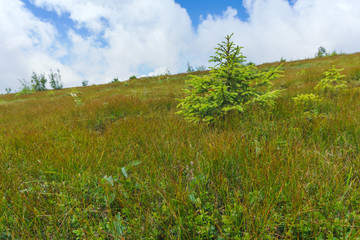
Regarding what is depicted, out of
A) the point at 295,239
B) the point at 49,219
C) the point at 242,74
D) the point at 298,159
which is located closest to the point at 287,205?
the point at 295,239

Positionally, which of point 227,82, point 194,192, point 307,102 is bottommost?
A: point 194,192

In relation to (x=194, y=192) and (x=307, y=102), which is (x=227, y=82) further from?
(x=194, y=192)

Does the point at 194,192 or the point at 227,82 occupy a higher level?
the point at 227,82

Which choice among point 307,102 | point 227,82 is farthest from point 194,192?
point 307,102

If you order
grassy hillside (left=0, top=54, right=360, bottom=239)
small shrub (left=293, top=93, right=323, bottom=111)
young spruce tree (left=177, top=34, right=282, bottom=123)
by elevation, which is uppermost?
young spruce tree (left=177, top=34, right=282, bottom=123)

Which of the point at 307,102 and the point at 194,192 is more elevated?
the point at 307,102

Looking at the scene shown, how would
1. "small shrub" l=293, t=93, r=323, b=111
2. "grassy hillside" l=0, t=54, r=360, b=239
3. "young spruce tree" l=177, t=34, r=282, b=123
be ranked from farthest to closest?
"small shrub" l=293, t=93, r=323, b=111 → "young spruce tree" l=177, t=34, r=282, b=123 → "grassy hillside" l=0, t=54, r=360, b=239

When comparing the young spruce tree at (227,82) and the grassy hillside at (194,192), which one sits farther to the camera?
the young spruce tree at (227,82)

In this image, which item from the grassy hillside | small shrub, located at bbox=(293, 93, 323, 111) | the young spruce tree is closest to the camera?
the grassy hillside

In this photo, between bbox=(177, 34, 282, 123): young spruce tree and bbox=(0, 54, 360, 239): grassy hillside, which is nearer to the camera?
bbox=(0, 54, 360, 239): grassy hillside

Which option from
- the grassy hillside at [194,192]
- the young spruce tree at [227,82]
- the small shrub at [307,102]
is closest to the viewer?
the grassy hillside at [194,192]

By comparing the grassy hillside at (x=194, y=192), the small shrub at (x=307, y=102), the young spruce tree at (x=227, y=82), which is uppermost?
the young spruce tree at (x=227, y=82)

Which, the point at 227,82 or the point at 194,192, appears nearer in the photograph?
the point at 194,192

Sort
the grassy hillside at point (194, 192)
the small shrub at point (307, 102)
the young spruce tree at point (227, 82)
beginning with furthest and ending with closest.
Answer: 1. the small shrub at point (307, 102)
2. the young spruce tree at point (227, 82)
3. the grassy hillside at point (194, 192)
